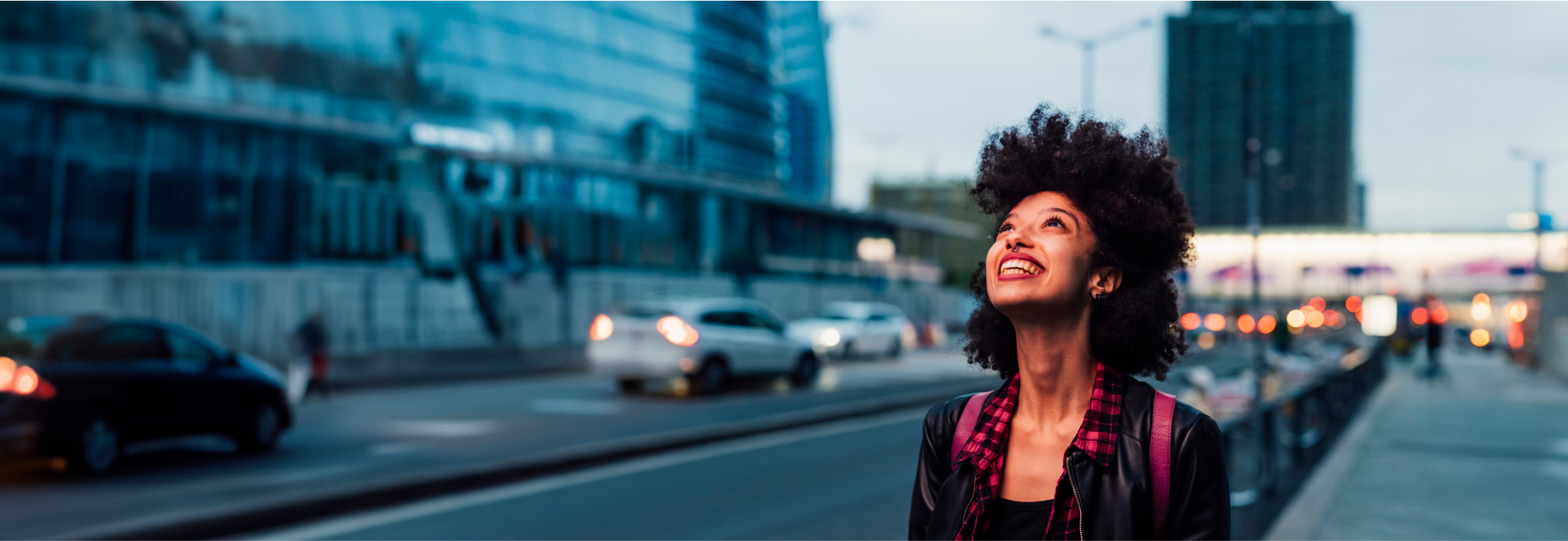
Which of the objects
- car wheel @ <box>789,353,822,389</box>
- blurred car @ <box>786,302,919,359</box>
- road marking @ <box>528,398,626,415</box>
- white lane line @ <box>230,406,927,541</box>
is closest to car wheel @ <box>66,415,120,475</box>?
white lane line @ <box>230,406,927,541</box>

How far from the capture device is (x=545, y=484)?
386 inches

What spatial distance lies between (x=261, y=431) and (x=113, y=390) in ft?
6.43

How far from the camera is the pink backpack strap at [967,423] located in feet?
7.13

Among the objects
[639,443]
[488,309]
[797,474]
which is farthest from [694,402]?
[488,309]

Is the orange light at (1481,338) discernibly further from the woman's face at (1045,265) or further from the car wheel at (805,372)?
the woman's face at (1045,265)

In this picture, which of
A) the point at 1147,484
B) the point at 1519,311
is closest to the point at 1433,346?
the point at 1519,311

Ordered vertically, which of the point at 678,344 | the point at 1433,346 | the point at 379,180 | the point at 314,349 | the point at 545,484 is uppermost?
the point at 379,180

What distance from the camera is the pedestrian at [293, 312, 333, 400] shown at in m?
17.9

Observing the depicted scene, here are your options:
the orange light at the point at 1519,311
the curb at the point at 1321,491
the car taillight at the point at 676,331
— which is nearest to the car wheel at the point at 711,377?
the car taillight at the point at 676,331

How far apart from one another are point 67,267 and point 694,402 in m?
15.6

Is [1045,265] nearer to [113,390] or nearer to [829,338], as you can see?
[113,390]

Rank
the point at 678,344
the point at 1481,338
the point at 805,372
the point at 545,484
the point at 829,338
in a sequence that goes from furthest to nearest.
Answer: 1. the point at 1481,338
2. the point at 829,338
3. the point at 805,372
4. the point at 678,344
5. the point at 545,484

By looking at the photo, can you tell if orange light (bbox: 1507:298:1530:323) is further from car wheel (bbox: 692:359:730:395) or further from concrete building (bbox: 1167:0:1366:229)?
car wheel (bbox: 692:359:730:395)

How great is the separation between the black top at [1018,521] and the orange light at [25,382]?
9681 millimetres
